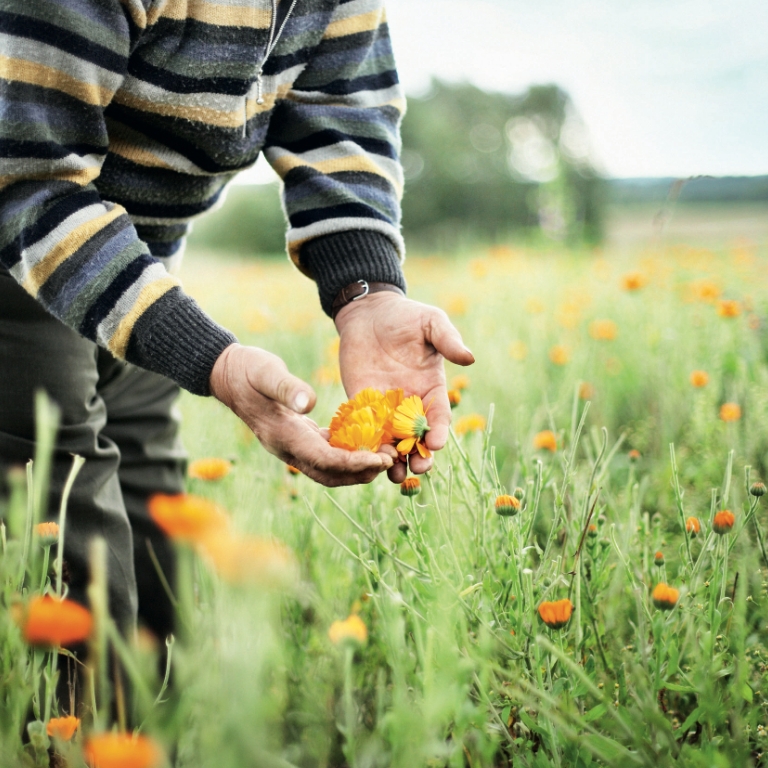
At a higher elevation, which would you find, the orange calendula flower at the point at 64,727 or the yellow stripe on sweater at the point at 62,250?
the yellow stripe on sweater at the point at 62,250

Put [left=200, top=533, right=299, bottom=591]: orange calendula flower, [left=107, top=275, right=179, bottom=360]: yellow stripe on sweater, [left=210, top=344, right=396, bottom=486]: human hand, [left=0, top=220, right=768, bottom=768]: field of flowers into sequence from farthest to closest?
[left=107, top=275, right=179, bottom=360]: yellow stripe on sweater < [left=210, top=344, right=396, bottom=486]: human hand < [left=0, top=220, right=768, bottom=768]: field of flowers < [left=200, top=533, right=299, bottom=591]: orange calendula flower

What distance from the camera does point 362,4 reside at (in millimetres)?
1267

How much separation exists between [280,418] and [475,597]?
34cm

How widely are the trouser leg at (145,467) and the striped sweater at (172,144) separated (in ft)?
0.98

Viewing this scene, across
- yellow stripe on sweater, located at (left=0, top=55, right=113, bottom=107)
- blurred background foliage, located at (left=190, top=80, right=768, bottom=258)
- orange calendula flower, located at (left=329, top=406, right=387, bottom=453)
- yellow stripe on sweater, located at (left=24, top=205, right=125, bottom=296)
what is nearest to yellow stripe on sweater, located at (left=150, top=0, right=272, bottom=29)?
yellow stripe on sweater, located at (left=0, top=55, right=113, bottom=107)

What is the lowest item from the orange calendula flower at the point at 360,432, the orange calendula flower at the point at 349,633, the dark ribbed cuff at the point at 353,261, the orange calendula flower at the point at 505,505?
the orange calendula flower at the point at 349,633

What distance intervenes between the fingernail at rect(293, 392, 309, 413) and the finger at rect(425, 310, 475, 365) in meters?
0.29

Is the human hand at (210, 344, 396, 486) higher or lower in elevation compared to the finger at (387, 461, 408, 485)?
higher

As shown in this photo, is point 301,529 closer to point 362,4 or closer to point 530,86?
point 362,4

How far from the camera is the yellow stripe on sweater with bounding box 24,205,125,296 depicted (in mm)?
900

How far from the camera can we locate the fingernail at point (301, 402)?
0.76 metres

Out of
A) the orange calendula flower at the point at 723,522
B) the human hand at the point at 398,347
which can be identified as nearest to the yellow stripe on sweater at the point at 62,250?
the human hand at the point at 398,347

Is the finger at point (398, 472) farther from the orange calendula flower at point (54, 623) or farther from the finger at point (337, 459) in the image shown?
the orange calendula flower at point (54, 623)

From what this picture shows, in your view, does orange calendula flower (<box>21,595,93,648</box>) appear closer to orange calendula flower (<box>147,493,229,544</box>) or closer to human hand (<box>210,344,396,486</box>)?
orange calendula flower (<box>147,493,229,544</box>)
